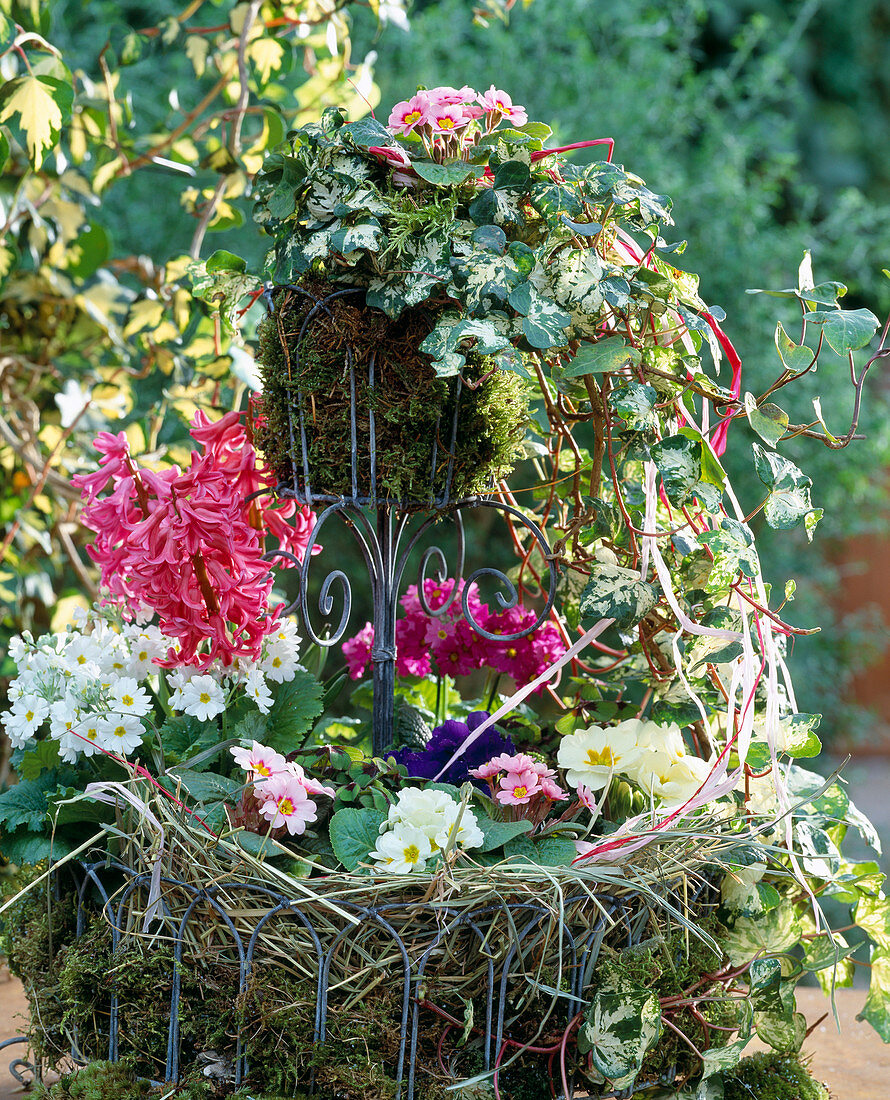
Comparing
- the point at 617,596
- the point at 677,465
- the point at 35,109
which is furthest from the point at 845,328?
the point at 35,109

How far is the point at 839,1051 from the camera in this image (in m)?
1.22

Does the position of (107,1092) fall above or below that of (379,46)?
below

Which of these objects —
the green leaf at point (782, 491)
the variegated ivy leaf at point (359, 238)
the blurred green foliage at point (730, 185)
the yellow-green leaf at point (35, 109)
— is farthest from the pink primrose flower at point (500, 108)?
the blurred green foliage at point (730, 185)

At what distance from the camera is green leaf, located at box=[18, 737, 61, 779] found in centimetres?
104

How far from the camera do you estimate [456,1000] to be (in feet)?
2.75

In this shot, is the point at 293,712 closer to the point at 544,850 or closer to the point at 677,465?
the point at 544,850

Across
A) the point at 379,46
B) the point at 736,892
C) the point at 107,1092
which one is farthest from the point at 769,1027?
the point at 379,46

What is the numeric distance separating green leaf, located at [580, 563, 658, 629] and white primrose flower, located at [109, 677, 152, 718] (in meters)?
0.46

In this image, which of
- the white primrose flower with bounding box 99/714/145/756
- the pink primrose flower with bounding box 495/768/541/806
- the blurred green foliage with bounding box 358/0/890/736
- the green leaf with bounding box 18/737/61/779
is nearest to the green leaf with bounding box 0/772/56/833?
the green leaf with bounding box 18/737/61/779

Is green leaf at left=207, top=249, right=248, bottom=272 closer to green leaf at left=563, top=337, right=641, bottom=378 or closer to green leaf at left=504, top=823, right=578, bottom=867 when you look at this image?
green leaf at left=563, top=337, right=641, bottom=378

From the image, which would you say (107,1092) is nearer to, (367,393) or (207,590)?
(207,590)

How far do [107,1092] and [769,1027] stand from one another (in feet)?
2.10

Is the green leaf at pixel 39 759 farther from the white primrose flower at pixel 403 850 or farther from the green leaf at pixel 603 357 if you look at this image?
the green leaf at pixel 603 357

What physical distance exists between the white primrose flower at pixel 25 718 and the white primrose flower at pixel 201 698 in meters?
0.14
